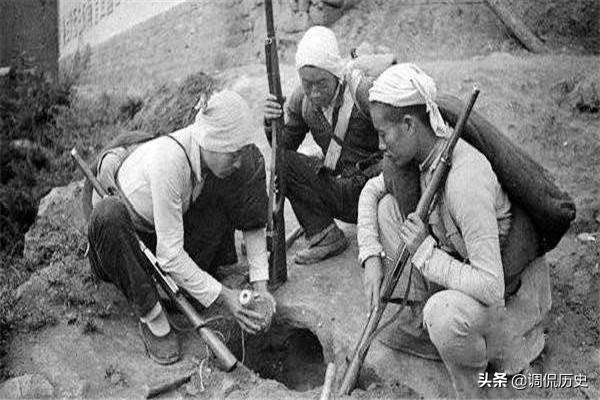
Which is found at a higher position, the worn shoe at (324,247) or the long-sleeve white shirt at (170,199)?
the long-sleeve white shirt at (170,199)

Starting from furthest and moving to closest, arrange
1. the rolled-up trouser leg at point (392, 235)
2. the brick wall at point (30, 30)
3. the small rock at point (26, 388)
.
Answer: the brick wall at point (30, 30) < the rolled-up trouser leg at point (392, 235) < the small rock at point (26, 388)

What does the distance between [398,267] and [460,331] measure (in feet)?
1.64

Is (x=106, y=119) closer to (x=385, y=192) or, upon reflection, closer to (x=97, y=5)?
(x=97, y=5)

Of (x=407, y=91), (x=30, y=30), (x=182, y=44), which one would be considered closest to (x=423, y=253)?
(x=407, y=91)

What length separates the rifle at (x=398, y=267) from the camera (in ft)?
11.0

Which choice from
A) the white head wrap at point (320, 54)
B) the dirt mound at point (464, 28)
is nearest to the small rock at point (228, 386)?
the white head wrap at point (320, 54)

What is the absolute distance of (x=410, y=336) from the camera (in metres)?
4.02

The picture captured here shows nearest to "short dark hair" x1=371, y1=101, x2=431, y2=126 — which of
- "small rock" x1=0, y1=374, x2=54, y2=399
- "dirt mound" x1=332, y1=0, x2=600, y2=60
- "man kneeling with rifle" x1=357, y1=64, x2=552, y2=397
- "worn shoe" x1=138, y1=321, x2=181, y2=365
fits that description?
"man kneeling with rifle" x1=357, y1=64, x2=552, y2=397

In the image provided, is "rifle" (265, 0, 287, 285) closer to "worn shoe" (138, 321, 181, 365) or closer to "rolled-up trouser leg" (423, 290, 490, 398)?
"worn shoe" (138, 321, 181, 365)

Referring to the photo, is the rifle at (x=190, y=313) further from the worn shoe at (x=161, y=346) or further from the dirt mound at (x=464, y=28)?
the dirt mound at (x=464, y=28)

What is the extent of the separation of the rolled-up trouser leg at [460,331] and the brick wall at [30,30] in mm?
13396

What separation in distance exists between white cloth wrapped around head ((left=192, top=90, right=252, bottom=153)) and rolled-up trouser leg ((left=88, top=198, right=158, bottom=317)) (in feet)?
2.09

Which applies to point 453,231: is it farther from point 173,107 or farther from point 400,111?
point 173,107

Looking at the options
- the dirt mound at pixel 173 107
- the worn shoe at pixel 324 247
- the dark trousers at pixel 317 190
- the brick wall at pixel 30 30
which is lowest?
the brick wall at pixel 30 30
